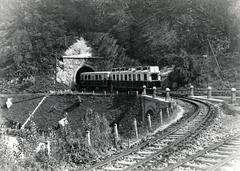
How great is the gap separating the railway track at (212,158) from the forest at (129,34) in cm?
2564

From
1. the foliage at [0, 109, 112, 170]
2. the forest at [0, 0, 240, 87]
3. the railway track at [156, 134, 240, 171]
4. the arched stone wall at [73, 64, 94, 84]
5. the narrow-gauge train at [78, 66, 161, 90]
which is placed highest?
the forest at [0, 0, 240, 87]

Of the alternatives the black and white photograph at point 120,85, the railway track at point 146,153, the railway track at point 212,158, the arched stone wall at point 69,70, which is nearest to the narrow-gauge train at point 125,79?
the black and white photograph at point 120,85

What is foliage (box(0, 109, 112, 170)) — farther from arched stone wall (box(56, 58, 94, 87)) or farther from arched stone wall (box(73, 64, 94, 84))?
arched stone wall (box(73, 64, 94, 84))

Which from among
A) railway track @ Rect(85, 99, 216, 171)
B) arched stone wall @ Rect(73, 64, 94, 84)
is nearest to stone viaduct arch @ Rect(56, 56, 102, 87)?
arched stone wall @ Rect(73, 64, 94, 84)

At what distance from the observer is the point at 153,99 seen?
27.8 metres

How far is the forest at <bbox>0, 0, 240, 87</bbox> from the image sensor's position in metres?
40.1

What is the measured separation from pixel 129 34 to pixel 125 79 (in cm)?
1946

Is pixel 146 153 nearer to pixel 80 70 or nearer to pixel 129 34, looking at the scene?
pixel 129 34

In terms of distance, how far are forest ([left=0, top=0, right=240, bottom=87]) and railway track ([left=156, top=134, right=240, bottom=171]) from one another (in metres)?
25.6

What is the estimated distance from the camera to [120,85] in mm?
38375

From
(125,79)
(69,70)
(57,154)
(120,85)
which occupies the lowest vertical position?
(57,154)

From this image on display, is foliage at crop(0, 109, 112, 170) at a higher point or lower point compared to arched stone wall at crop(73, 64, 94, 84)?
lower

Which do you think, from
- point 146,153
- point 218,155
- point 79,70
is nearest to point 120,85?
point 79,70

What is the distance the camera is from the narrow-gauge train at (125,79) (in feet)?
107
